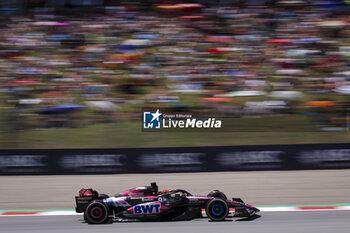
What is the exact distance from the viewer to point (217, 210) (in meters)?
7.28

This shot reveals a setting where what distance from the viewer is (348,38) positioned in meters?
15.6

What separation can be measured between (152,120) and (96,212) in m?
6.31

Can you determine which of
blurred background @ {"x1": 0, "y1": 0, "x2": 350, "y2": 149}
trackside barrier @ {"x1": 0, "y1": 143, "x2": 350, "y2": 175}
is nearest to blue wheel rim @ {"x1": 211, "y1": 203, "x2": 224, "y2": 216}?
trackside barrier @ {"x1": 0, "y1": 143, "x2": 350, "y2": 175}

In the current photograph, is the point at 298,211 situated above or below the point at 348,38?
below

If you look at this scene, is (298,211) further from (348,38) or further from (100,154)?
(348,38)

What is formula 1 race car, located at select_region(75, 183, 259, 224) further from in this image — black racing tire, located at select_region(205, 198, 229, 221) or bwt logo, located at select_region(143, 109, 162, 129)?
bwt logo, located at select_region(143, 109, 162, 129)

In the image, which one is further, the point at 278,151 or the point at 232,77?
the point at 232,77

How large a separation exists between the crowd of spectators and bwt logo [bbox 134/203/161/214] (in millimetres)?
6414

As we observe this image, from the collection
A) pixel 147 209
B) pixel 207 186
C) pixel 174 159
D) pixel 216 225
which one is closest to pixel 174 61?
pixel 174 159

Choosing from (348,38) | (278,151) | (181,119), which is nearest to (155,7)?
(181,119)

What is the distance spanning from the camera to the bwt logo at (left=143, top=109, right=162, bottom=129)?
1350 centimetres

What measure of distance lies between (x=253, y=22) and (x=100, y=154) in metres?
8.04

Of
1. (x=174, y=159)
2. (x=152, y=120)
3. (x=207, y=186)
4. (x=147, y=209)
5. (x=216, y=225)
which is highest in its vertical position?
(x=152, y=120)

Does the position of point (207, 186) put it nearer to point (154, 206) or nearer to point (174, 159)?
point (174, 159)
